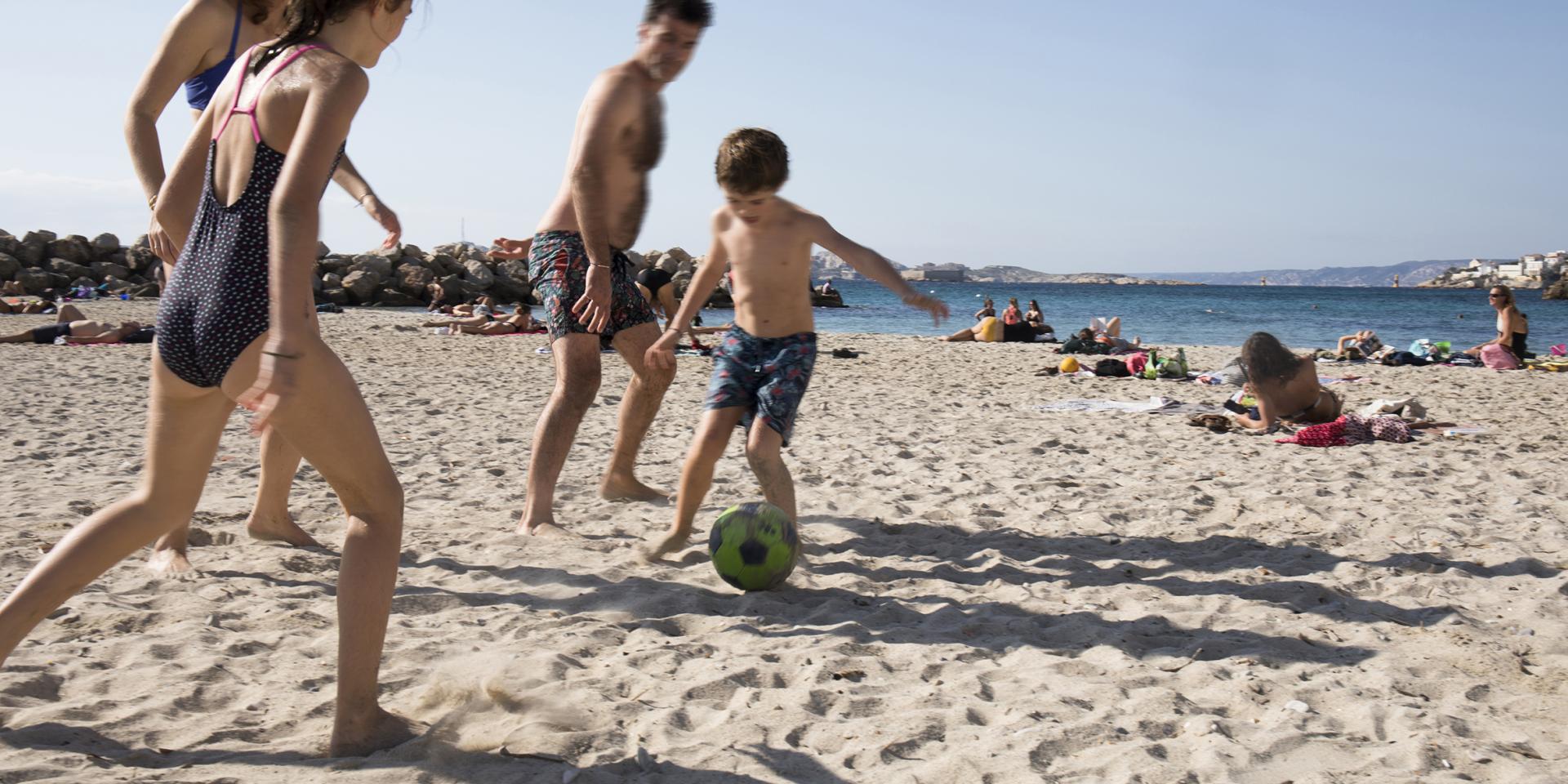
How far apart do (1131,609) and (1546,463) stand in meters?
4.62

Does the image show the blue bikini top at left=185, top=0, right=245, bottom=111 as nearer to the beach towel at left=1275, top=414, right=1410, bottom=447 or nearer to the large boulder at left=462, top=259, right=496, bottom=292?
the beach towel at left=1275, top=414, right=1410, bottom=447

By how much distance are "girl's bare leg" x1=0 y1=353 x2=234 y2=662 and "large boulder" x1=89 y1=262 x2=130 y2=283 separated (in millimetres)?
36579

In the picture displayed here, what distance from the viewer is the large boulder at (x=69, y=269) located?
108 ft

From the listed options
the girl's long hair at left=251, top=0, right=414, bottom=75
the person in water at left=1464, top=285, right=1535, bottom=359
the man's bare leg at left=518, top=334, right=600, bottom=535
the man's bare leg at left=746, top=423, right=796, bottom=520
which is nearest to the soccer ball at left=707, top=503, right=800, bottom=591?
the man's bare leg at left=746, top=423, right=796, bottom=520

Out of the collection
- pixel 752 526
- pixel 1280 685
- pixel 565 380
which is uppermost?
pixel 565 380

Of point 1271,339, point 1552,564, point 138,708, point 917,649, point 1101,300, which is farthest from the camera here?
point 1101,300

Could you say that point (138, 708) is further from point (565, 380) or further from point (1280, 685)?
point (1280, 685)

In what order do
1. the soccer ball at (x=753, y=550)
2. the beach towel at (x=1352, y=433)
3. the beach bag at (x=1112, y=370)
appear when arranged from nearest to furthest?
the soccer ball at (x=753, y=550), the beach towel at (x=1352, y=433), the beach bag at (x=1112, y=370)

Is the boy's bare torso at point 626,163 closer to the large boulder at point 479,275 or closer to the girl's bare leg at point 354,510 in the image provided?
the girl's bare leg at point 354,510

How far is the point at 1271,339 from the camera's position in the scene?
833 centimetres


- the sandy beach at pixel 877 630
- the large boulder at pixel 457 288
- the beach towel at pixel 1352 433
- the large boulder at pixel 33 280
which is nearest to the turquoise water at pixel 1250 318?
the large boulder at pixel 457 288

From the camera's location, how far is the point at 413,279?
34375 millimetres

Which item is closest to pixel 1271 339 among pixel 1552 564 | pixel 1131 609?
pixel 1552 564

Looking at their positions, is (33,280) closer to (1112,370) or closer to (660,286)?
(660,286)
